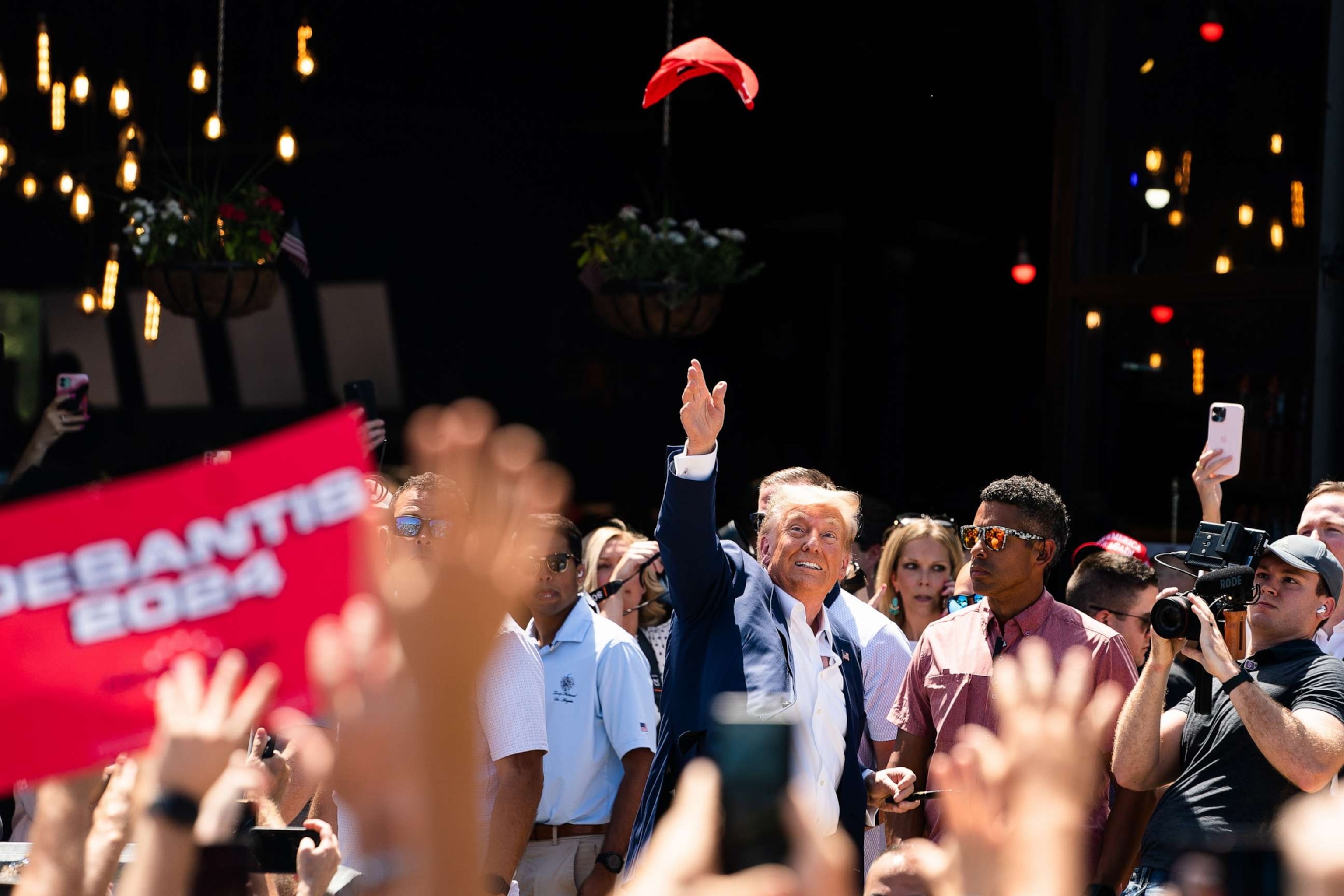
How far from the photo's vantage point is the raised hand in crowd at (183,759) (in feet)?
4.74

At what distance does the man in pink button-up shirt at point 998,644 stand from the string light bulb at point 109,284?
699cm

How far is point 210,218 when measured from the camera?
7363mm

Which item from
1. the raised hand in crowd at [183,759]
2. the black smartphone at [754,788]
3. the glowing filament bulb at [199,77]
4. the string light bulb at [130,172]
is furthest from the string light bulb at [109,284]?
the black smartphone at [754,788]

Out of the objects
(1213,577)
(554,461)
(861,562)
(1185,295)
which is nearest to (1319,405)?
(1185,295)

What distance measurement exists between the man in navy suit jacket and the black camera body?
26.9 inches

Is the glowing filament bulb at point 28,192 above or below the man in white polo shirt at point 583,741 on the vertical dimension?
above

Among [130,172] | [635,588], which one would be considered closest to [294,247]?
[130,172]

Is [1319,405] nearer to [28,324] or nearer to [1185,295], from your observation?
[1185,295]

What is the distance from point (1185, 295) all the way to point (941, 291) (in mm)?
1484

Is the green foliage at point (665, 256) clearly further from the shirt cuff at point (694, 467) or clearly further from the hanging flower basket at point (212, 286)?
the shirt cuff at point (694, 467)

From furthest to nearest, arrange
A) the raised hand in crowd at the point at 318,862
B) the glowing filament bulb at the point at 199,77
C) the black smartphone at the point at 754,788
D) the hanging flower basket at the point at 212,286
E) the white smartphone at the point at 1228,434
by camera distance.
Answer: the glowing filament bulb at the point at 199,77 < the hanging flower basket at the point at 212,286 < the white smartphone at the point at 1228,434 < the raised hand in crowd at the point at 318,862 < the black smartphone at the point at 754,788

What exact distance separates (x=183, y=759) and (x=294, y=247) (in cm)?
654

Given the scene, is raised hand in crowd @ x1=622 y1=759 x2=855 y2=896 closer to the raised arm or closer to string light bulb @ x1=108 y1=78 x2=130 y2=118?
the raised arm

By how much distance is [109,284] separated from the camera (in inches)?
376
